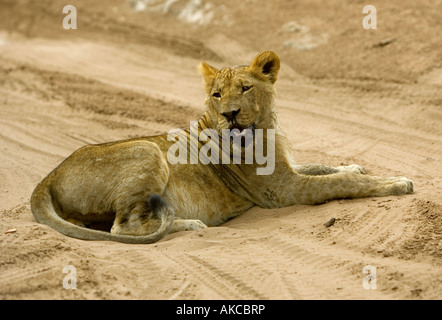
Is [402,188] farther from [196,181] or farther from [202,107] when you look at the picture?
[202,107]

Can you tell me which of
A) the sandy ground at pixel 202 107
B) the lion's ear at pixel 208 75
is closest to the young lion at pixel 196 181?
the lion's ear at pixel 208 75

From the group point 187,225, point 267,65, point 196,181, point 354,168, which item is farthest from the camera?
point 354,168

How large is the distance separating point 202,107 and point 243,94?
13.4 feet

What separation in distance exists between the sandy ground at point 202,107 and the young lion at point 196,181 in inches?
7.2

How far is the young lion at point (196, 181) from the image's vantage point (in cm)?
A: 656

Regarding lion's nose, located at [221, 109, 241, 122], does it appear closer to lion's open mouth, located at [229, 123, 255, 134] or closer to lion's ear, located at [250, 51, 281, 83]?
lion's open mouth, located at [229, 123, 255, 134]

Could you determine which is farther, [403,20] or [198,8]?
[198,8]

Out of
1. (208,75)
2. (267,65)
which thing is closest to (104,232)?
(208,75)

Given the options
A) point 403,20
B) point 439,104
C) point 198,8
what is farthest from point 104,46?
point 439,104

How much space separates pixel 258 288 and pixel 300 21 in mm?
9210

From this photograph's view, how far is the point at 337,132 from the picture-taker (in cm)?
989

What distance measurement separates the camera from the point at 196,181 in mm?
7133
